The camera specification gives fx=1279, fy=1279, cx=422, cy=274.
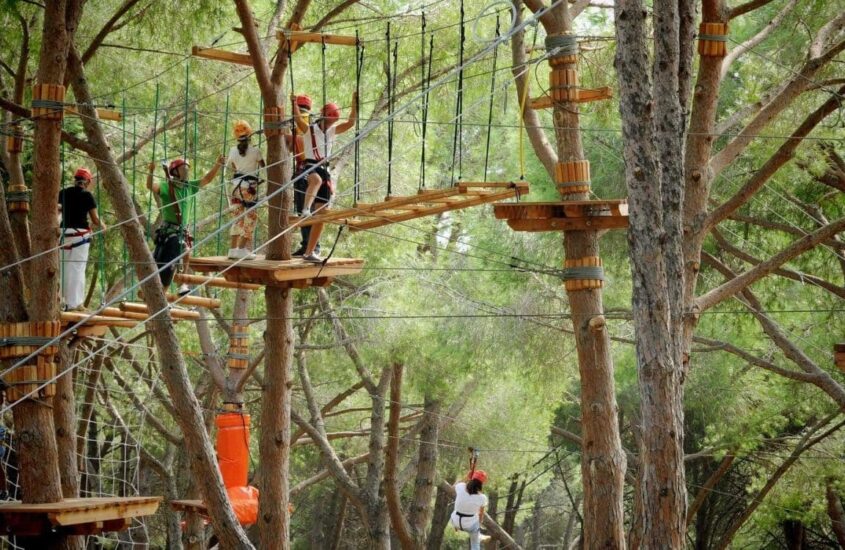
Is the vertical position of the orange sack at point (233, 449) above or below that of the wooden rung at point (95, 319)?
below

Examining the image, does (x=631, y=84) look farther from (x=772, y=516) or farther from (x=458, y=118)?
(x=772, y=516)

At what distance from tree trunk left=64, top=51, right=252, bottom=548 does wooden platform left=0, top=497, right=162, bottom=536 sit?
851mm

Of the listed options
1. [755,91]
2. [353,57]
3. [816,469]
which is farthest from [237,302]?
[816,469]

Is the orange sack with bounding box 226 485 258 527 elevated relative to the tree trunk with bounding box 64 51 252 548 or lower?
lower

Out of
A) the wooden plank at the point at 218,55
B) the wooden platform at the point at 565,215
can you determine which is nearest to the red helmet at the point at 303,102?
the wooden plank at the point at 218,55

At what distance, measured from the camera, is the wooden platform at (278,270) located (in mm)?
9227

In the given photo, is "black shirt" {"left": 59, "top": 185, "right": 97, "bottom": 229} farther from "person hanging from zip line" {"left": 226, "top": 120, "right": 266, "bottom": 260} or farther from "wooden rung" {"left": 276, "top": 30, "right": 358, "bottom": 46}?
"wooden rung" {"left": 276, "top": 30, "right": 358, "bottom": 46}

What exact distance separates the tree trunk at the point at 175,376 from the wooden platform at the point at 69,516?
851mm

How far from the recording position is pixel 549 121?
16.5m

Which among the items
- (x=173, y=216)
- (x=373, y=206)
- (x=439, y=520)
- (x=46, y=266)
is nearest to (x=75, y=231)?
(x=173, y=216)

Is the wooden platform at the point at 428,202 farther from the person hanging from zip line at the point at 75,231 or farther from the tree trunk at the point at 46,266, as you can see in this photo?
the person hanging from zip line at the point at 75,231

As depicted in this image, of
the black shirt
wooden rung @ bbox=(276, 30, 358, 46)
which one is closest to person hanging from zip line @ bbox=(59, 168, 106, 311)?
the black shirt

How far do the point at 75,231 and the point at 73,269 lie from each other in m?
0.33

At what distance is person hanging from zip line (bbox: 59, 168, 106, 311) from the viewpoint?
9.84 metres
